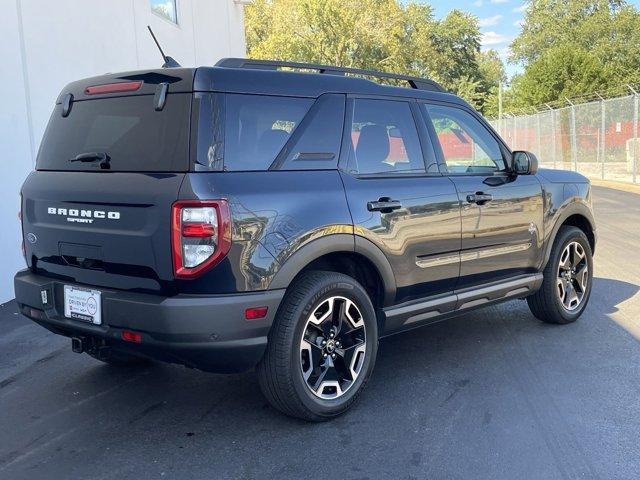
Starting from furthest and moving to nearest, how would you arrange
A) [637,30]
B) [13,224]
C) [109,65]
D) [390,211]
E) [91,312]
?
[637,30] < [109,65] < [13,224] < [390,211] < [91,312]

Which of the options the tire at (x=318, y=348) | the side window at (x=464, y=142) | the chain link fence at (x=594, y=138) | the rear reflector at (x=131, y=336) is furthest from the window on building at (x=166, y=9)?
the chain link fence at (x=594, y=138)

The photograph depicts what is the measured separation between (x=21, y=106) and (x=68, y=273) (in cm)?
406

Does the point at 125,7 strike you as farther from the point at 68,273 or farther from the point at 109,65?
the point at 68,273

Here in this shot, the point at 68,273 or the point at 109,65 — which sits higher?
the point at 109,65

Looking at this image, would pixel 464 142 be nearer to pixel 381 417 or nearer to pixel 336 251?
pixel 336 251

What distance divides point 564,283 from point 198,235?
3722mm

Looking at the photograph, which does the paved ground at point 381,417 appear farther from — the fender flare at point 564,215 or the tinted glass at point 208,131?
the tinted glass at point 208,131

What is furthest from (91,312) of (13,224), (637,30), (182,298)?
(637,30)

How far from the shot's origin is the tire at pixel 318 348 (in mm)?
3617

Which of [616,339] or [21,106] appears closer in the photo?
[616,339]

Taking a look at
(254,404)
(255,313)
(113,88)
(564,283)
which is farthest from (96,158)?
(564,283)

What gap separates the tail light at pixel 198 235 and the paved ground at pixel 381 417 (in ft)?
3.43

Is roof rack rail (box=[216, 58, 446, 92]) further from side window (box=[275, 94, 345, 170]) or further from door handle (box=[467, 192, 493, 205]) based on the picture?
door handle (box=[467, 192, 493, 205])

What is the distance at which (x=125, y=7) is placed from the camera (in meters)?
9.39
